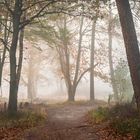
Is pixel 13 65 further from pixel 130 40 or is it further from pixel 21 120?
pixel 130 40

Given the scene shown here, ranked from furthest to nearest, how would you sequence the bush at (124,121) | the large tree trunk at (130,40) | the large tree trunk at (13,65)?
the large tree trunk at (13,65), the large tree trunk at (130,40), the bush at (124,121)

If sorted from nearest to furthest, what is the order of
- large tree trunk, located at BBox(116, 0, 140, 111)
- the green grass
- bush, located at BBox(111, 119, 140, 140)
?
bush, located at BBox(111, 119, 140, 140), large tree trunk, located at BBox(116, 0, 140, 111), the green grass

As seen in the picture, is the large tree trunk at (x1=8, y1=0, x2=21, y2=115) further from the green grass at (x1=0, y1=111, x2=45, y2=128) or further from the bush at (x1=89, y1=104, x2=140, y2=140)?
the bush at (x1=89, y1=104, x2=140, y2=140)

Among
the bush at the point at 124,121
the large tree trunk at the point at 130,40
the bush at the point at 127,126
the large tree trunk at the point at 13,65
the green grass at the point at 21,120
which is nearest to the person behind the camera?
the bush at the point at 127,126

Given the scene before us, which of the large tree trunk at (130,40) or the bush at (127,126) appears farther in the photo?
the large tree trunk at (130,40)

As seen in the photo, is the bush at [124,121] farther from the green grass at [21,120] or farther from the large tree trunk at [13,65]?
the large tree trunk at [13,65]

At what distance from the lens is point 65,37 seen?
28.1 metres

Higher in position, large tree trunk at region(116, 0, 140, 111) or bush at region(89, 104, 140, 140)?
large tree trunk at region(116, 0, 140, 111)

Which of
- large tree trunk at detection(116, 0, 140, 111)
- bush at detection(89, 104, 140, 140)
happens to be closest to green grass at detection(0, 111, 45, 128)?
bush at detection(89, 104, 140, 140)

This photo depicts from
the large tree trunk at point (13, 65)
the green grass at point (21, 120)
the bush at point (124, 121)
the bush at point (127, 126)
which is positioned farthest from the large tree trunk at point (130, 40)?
the large tree trunk at point (13, 65)

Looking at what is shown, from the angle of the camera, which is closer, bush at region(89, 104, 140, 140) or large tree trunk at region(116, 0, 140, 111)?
bush at region(89, 104, 140, 140)

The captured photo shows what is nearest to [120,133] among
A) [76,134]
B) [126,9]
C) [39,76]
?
[76,134]

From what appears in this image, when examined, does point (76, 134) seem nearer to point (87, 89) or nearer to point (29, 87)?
point (29, 87)

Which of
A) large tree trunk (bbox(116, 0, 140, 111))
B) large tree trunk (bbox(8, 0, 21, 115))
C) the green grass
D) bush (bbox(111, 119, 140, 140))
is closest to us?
bush (bbox(111, 119, 140, 140))
